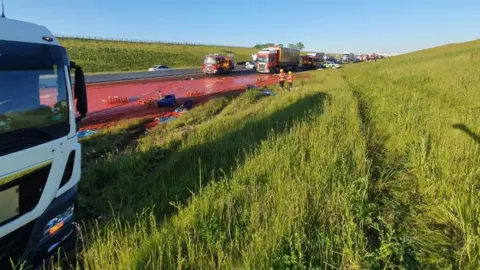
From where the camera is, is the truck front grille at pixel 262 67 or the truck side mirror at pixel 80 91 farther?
the truck front grille at pixel 262 67

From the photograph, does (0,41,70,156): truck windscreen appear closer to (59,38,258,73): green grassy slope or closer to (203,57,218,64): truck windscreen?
(203,57,218,64): truck windscreen

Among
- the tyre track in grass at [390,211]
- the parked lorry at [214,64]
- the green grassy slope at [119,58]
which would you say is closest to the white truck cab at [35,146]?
the tyre track in grass at [390,211]

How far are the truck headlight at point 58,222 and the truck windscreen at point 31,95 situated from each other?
82 cm

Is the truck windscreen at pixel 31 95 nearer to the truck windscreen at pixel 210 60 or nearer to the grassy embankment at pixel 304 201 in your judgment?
the grassy embankment at pixel 304 201

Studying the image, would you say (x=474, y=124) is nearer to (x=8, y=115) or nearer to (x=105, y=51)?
(x=8, y=115)

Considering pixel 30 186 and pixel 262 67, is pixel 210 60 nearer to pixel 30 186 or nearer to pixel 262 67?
pixel 262 67

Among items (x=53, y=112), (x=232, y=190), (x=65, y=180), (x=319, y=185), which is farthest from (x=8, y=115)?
(x=319, y=185)

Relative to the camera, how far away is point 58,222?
141 inches

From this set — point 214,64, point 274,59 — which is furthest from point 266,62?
point 214,64

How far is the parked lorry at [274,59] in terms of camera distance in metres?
46.5

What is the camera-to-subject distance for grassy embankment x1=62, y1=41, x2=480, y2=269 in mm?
3047

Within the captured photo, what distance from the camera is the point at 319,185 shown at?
4.38 m

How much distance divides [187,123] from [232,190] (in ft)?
30.4

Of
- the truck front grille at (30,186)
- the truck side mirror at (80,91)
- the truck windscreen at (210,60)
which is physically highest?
the truck windscreen at (210,60)
